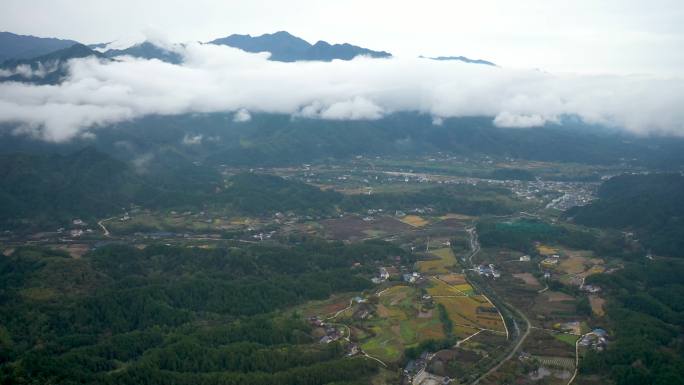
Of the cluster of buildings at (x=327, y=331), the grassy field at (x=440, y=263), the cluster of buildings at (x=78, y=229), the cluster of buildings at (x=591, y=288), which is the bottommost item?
the cluster of buildings at (x=327, y=331)

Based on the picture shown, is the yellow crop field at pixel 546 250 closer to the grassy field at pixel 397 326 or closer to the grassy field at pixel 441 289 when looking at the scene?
the grassy field at pixel 441 289

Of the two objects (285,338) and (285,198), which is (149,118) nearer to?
(285,198)

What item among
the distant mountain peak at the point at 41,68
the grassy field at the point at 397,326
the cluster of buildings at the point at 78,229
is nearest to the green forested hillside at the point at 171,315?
the grassy field at the point at 397,326

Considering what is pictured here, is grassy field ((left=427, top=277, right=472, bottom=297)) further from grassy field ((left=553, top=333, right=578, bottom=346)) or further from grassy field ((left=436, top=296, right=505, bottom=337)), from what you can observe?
grassy field ((left=553, top=333, right=578, bottom=346))

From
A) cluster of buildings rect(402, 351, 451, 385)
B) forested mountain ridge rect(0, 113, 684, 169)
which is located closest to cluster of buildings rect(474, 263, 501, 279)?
cluster of buildings rect(402, 351, 451, 385)

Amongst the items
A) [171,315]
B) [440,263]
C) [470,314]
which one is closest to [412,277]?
[440,263]

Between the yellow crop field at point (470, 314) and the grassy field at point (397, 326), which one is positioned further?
the yellow crop field at point (470, 314)
